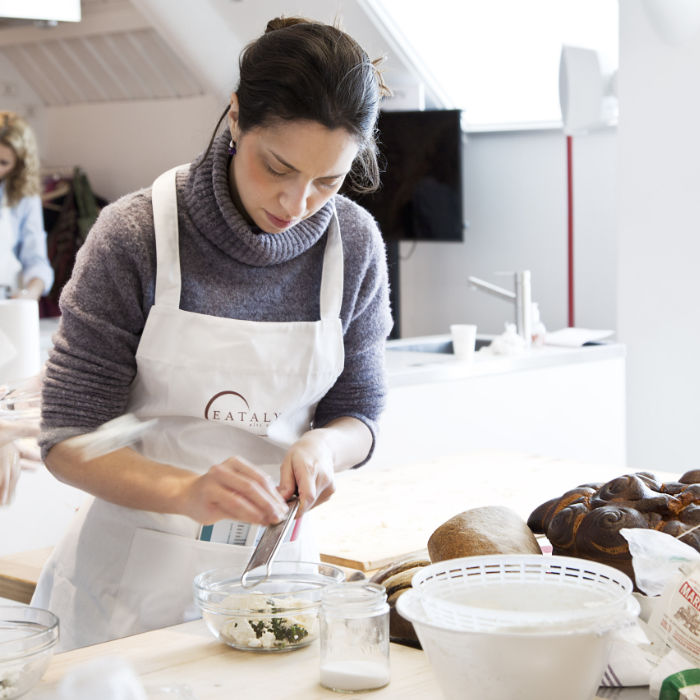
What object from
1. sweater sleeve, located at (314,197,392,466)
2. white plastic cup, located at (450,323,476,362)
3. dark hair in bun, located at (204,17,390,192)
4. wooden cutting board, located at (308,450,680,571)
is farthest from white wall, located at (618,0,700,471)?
dark hair in bun, located at (204,17,390,192)

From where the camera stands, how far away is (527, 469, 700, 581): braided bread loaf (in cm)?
122

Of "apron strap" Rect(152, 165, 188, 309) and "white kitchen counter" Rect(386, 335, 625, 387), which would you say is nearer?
"apron strap" Rect(152, 165, 188, 309)

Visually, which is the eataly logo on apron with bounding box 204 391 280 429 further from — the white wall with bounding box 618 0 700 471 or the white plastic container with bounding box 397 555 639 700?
the white wall with bounding box 618 0 700 471

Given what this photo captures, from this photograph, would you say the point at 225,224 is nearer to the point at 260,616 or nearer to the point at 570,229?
the point at 260,616

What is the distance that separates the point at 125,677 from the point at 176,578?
0.66 metres

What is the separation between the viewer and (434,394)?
3.42 metres

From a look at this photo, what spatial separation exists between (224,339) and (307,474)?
0.28m

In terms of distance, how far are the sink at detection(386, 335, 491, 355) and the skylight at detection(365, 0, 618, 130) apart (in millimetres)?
1654

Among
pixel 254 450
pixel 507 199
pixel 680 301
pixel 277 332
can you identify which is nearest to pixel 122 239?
pixel 277 332

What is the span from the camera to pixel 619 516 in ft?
4.03

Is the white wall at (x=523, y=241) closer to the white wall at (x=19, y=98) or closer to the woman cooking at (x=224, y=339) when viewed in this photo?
the white wall at (x=19, y=98)

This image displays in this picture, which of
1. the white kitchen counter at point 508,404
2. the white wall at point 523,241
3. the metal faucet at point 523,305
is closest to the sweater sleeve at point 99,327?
the white kitchen counter at point 508,404

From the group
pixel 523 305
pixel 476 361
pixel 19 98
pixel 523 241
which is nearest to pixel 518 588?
pixel 476 361

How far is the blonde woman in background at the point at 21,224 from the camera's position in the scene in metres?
4.93
